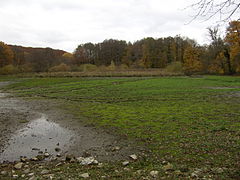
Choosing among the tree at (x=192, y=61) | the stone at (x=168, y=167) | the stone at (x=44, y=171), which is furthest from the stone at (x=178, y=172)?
the tree at (x=192, y=61)

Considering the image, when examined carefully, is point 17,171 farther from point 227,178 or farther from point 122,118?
point 122,118

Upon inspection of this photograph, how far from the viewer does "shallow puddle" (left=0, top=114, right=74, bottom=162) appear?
747cm

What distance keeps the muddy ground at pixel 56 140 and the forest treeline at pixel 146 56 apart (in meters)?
41.7

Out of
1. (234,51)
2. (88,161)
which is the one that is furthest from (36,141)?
(234,51)

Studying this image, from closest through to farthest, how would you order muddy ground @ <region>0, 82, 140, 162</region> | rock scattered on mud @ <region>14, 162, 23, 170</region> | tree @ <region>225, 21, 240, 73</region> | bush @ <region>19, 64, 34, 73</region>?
rock scattered on mud @ <region>14, 162, 23, 170</region>, muddy ground @ <region>0, 82, 140, 162</region>, tree @ <region>225, 21, 240, 73</region>, bush @ <region>19, 64, 34, 73</region>

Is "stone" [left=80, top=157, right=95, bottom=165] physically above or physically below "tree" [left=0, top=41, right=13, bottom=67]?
below

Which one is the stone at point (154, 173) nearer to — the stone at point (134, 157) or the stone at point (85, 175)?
the stone at point (134, 157)

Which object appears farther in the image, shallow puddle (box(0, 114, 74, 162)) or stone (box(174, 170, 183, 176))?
shallow puddle (box(0, 114, 74, 162))

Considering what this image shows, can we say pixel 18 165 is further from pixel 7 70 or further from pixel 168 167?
pixel 7 70

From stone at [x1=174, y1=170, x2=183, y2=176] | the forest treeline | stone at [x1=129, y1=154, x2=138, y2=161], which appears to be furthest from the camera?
the forest treeline

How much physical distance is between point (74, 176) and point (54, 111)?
431 inches

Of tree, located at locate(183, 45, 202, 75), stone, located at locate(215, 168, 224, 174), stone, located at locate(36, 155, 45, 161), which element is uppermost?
tree, located at locate(183, 45, 202, 75)

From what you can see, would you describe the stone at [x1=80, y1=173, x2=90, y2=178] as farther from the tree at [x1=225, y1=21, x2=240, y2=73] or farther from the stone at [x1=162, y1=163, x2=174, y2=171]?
the tree at [x1=225, y1=21, x2=240, y2=73]

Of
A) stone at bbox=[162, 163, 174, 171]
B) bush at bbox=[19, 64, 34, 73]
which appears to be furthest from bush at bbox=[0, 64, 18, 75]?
stone at bbox=[162, 163, 174, 171]
